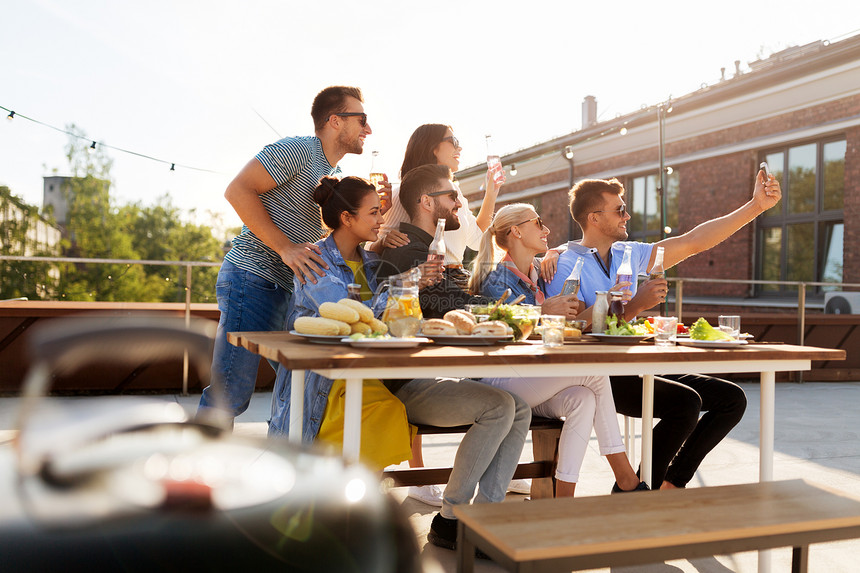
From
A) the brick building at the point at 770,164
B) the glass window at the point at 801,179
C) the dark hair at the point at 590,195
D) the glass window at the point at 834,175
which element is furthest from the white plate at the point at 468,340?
the glass window at the point at 801,179

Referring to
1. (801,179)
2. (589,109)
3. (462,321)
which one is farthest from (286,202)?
(589,109)

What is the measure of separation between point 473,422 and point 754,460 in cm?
227

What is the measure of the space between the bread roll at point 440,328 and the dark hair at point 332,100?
102 centimetres

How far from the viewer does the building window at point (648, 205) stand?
11633mm

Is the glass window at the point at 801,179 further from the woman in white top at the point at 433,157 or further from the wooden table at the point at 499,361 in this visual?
the wooden table at the point at 499,361

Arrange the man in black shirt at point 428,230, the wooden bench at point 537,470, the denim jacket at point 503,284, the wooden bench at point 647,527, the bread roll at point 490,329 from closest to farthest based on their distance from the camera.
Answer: the wooden bench at point 647,527 → the bread roll at point 490,329 → the wooden bench at point 537,470 → the man in black shirt at point 428,230 → the denim jacket at point 503,284

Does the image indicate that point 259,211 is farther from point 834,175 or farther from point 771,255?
point 771,255

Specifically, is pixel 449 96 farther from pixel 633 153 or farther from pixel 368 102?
pixel 633 153

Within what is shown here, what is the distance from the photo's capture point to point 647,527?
53.9 inches

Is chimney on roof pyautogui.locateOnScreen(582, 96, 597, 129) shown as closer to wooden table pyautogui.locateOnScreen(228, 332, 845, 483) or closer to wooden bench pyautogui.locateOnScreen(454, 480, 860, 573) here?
wooden table pyautogui.locateOnScreen(228, 332, 845, 483)

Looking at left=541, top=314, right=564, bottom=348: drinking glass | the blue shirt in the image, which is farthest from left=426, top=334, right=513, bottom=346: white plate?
the blue shirt

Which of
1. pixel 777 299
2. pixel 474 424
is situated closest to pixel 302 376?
pixel 474 424

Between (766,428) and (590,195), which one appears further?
(590,195)

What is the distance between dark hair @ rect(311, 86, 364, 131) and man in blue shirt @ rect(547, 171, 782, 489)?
1.10 metres
